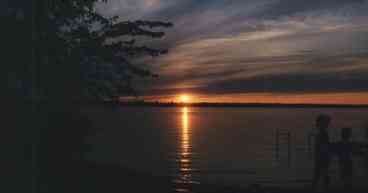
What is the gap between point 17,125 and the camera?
14555 mm

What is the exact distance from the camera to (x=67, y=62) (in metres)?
16.2

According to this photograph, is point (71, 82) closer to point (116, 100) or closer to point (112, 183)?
point (116, 100)

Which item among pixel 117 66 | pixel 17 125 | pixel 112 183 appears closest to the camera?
pixel 17 125

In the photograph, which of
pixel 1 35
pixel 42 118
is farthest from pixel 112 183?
pixel 1 35

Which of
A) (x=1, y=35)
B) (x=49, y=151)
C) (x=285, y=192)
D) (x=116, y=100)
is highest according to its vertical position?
(x=1, y=35)

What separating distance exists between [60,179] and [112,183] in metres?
1.29

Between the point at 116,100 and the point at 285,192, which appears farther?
the point at 116,100

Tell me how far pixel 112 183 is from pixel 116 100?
8.35 feet

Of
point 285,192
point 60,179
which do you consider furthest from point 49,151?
point 285,192

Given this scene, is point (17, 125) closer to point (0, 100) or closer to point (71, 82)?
point (0, 100)

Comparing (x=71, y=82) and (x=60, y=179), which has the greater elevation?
(x=71, y=82)

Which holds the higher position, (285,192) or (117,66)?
(117,66)

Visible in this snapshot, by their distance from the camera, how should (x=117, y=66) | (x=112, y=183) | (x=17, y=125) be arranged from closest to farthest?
(x=17, y=125) → (x=112, y=183) → (x=117, y=66)

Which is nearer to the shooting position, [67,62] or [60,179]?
[60,179]
